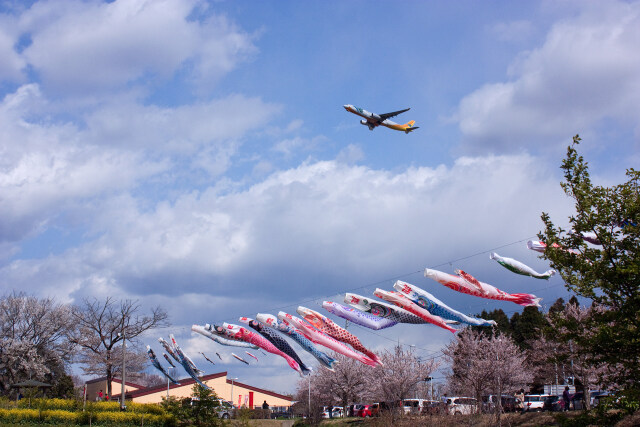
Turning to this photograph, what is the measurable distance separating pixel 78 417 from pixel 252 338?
1024cm

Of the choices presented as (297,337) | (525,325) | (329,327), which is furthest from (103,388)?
(525,325)

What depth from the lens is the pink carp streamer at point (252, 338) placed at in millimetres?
35188

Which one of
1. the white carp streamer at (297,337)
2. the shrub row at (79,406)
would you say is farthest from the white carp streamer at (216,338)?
the shrub row at (79,406)

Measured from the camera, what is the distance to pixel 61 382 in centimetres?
5384

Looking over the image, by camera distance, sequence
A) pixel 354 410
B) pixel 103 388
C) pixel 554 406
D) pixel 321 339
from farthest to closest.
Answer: pixel 103 388, pixel 354 410, pixel 554 406, pixel 321 339

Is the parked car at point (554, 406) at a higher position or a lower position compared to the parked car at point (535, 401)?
higher

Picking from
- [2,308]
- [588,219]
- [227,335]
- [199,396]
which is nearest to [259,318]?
[227,335]

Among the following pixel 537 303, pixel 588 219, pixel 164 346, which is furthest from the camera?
pixel 164 346

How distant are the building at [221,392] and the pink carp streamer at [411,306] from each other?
114 feet

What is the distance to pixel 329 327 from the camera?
32.2 meters

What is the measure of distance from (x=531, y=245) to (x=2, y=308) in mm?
50983

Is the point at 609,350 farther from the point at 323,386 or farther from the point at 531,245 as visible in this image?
the point at 323,386

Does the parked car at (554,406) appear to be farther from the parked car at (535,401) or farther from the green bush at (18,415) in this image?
the green bush at (18,415)

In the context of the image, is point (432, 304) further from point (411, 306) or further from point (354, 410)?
point (354, 410)
